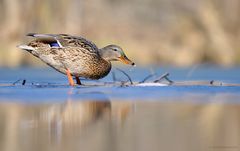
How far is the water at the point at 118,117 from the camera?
5.74 meters

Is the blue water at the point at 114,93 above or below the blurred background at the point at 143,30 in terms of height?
below

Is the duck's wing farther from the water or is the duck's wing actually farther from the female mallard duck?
the water

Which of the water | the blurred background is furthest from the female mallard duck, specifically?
the blurred background

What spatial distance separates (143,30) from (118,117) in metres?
13.3

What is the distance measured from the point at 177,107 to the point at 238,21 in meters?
11.0

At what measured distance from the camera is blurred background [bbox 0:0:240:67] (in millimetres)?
16797

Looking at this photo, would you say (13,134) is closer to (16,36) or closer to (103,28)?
(16,36)

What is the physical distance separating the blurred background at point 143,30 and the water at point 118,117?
20.8ft

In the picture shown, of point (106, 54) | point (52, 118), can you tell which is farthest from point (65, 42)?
point (52, 118)

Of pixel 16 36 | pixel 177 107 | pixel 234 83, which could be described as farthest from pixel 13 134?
pixel 16 36

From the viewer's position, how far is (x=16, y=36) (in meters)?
16.6

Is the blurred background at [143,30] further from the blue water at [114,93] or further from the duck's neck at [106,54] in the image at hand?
the blue water at [114,93]

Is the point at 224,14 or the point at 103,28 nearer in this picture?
the point at 224,14

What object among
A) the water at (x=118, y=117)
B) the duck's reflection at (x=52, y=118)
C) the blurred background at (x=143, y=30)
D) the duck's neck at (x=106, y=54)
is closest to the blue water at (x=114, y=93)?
the water at (x=118, y=117)
